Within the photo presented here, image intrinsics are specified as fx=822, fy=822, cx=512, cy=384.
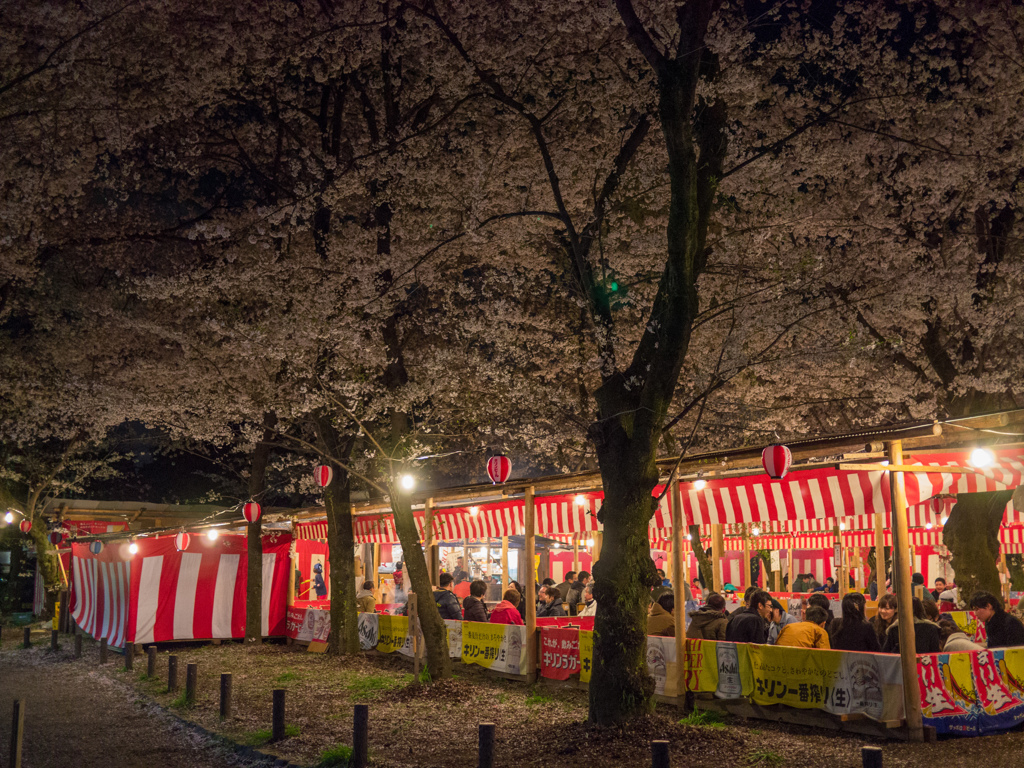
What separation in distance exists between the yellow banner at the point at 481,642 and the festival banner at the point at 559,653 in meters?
1.11

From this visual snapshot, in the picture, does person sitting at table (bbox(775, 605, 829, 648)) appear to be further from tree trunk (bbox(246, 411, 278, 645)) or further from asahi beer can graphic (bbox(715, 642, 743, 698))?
tree trunk (bbox(246, 411, 278, 645))

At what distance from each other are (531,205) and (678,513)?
5985mm

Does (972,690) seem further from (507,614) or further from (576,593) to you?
(576,593)

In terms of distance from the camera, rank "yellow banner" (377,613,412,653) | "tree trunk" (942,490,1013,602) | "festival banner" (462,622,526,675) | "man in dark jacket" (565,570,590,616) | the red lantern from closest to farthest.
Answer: "festival banner" (462,622,526,675) < "tree trunk" (942,490,1013,602) < "yellow banner" (377,613,412,653) < "man in dark jacket" (565,570,590,616) < the red lantern

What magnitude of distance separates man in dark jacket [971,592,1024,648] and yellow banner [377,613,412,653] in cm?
1013

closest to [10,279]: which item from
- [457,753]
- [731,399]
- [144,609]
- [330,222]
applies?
[330,222]

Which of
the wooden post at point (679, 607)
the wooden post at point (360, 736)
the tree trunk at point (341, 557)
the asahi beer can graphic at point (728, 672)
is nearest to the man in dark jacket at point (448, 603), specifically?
the tree trunk at point (341, 557)

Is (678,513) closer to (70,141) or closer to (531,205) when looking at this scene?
(531,205)

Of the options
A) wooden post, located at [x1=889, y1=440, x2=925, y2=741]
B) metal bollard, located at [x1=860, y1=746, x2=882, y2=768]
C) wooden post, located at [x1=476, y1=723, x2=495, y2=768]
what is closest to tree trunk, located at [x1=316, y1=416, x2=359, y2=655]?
wooden post, located at [x1=476, y1=723, x2=495, y2=768]

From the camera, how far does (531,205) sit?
1416cm

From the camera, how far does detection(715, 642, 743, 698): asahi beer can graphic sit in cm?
1021

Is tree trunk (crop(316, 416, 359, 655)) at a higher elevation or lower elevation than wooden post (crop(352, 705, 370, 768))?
higher

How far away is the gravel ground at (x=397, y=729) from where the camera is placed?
7.95 m

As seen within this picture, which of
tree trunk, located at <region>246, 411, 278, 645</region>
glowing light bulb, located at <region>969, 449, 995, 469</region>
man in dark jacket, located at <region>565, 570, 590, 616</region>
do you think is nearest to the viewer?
glowing light bulb, located at <region>969, 449, 995, 469</region>
